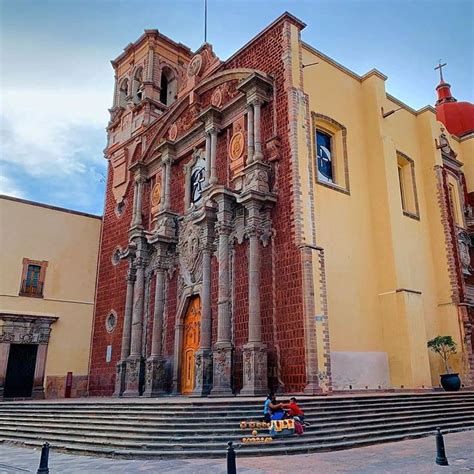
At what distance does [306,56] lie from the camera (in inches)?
615

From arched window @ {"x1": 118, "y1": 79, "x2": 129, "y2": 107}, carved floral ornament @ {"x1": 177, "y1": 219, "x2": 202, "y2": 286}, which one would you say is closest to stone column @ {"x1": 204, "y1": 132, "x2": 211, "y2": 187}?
carved floral ornament @ {"x1": 177, "y1": 219, "x2": 202, "y2": 286}

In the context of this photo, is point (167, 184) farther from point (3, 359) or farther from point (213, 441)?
point (213, 441)

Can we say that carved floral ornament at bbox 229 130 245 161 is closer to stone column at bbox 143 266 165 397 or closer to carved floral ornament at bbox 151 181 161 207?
carved floral ornament at bbox 151 181 161 207

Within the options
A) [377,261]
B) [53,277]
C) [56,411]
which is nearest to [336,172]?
[377,261]

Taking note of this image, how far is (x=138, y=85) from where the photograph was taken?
24.2 m

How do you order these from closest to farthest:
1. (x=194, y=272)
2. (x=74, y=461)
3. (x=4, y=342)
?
(x=74, y=461) → (x=194, y=272) → (x=4, y=342)

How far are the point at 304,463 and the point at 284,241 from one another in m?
7.42

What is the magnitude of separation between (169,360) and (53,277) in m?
7.11

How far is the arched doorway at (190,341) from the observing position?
1586 cm

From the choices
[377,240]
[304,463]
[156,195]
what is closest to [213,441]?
[304,463]

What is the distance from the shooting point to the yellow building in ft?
62.0

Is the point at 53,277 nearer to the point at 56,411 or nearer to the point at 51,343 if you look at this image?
the point at 51,343

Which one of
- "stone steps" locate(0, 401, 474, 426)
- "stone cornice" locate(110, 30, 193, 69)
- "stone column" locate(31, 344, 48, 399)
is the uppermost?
"stone cornice" locate(110, 30, 193, 69)

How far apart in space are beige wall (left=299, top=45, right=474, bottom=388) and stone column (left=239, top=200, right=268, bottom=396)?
4.94 ft
